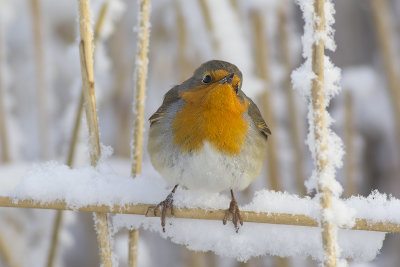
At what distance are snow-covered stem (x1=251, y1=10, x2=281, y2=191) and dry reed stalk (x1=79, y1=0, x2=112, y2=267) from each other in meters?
1.25

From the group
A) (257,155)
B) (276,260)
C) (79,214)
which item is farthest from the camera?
(79,214)

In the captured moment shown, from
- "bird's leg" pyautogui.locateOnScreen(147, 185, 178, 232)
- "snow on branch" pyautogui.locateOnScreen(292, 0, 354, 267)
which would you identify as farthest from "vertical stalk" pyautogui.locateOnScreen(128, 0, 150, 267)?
"snow on branch" pyautogui.locateOnScreen(292, 0, 354, 267)

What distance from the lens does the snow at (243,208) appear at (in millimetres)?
1368

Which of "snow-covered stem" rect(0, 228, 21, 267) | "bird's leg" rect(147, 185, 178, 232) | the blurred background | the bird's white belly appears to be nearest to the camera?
"bird's leg" rect(147, 185, 178, 232)

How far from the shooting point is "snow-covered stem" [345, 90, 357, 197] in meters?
2.64

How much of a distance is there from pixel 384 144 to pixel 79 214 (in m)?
1.93

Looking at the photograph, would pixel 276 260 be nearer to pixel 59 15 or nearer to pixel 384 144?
pixel 384 144

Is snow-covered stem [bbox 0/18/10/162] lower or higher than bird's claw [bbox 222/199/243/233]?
higher

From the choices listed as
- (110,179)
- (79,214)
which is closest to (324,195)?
(110,179)

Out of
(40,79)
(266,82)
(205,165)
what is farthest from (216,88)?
(40,79)

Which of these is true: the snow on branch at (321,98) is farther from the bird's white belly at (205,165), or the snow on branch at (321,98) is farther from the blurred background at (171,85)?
the blurred background at (171,85)

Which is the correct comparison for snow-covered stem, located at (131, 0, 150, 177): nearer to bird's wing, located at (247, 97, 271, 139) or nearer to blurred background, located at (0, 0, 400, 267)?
blurred background, located at (0, 0, 400, 267)

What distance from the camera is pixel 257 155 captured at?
181 cm

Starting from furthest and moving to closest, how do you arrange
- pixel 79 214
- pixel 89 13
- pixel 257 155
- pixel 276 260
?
1. pixel 79 214
2. pixel 276 260
3. pixel 257 155
4. pixel 89 13
